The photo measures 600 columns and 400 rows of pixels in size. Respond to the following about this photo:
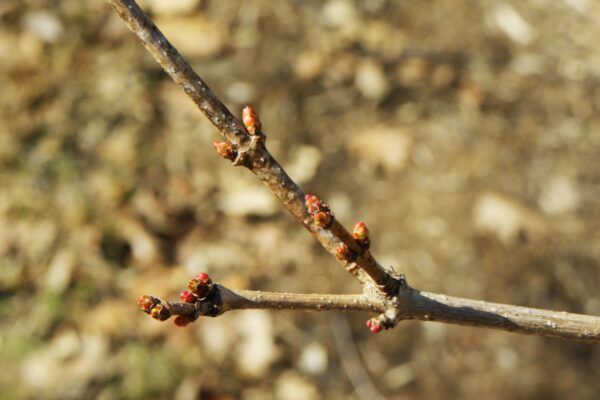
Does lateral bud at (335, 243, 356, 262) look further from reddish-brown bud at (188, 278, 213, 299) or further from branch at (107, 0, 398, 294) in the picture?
reddish-brown bud at (188, 278, 213, 299)

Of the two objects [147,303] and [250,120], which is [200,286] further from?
[250,120]

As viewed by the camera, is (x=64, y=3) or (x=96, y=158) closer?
(x=96, y=158)

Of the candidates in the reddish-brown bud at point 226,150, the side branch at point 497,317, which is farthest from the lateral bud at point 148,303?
the side branch at point 497,317

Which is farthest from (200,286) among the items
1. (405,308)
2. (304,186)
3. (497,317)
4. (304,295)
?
(304,186)

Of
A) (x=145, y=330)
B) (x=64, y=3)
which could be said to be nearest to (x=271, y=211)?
(x=145, y=330)

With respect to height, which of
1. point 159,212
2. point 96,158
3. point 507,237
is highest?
point 96,158

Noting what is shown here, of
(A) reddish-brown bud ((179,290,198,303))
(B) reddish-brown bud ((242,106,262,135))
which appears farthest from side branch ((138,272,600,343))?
(B) reddish-brown bud ((242,106,262,135))

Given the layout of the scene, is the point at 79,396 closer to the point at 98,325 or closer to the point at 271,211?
the point at 98,325
